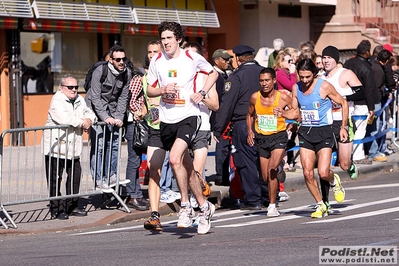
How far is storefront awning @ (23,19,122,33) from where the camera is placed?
21.0 meters

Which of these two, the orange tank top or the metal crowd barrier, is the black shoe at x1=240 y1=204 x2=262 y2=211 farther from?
the metal crowd barrier

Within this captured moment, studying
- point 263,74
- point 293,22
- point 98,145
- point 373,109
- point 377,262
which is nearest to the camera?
point 377,262

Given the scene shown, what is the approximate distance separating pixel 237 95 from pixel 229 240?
368 centimetres

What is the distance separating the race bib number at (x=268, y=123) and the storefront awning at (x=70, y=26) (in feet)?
34.0

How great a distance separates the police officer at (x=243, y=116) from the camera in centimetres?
1276

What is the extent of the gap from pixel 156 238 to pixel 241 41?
18303 millimetres

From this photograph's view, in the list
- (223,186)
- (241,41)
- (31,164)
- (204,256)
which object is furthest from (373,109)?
(241,41)

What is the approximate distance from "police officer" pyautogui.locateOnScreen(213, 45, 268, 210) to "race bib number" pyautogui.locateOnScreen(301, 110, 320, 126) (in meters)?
1.51

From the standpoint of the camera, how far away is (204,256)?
839 centimetres

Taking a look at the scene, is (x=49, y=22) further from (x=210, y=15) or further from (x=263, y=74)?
(x=263, y=74)

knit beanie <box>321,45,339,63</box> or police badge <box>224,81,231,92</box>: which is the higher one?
knit beanie <box>321,45,339,63</box>

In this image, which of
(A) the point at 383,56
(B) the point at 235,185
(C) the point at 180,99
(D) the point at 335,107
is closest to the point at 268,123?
(D) the point at 335,107

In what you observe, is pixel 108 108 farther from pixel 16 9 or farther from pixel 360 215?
pixel 16 9

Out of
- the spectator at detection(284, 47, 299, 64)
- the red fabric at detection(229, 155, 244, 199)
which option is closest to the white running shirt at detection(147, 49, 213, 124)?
the red fabric at detection(229, 155, 244, 199)
